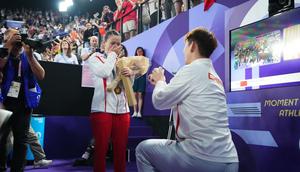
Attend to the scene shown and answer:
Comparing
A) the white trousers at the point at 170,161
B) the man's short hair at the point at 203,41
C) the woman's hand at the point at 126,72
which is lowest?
the white trousers at the point at 170,161

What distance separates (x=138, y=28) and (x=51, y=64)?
301 centimetres

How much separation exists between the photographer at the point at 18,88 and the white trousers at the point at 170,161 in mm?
1334

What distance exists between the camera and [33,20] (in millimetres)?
16922

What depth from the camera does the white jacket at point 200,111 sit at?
1.81 m

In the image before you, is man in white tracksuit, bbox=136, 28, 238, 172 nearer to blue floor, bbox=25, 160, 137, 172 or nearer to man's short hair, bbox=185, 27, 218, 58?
man's short hair, bbox=185, 27, 218, 58

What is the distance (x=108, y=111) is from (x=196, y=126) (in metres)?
1.24

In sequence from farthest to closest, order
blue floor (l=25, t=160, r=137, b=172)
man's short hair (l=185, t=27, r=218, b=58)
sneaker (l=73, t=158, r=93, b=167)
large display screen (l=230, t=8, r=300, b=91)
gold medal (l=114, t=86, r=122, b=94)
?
sneaker (l=73, t=158, r=93, b=167) → blue floor (l=25, t=160, r=137, b=172) → large display screen (l=230, t=8, r=300, b=91) → gold medal (l=114, t=86, r=122, b=94) → man's short hair (l=185, t=27, r=218, b=58)

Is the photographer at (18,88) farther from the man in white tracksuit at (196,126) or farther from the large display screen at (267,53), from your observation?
the large display screen at (267,53)

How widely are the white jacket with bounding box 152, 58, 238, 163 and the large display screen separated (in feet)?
5.98

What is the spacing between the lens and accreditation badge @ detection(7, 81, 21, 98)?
2.85 m

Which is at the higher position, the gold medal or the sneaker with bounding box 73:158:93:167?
the gold medal

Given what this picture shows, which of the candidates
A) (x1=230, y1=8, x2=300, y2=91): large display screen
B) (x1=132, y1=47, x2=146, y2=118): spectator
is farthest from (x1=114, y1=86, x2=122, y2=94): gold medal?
(x1=132, y1=47, x2=146, y2=118): spectator

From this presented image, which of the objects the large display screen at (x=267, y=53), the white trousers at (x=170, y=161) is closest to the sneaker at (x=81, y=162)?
the large display screen at (x=267, y=53)

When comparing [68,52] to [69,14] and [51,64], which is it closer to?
[51,64]
